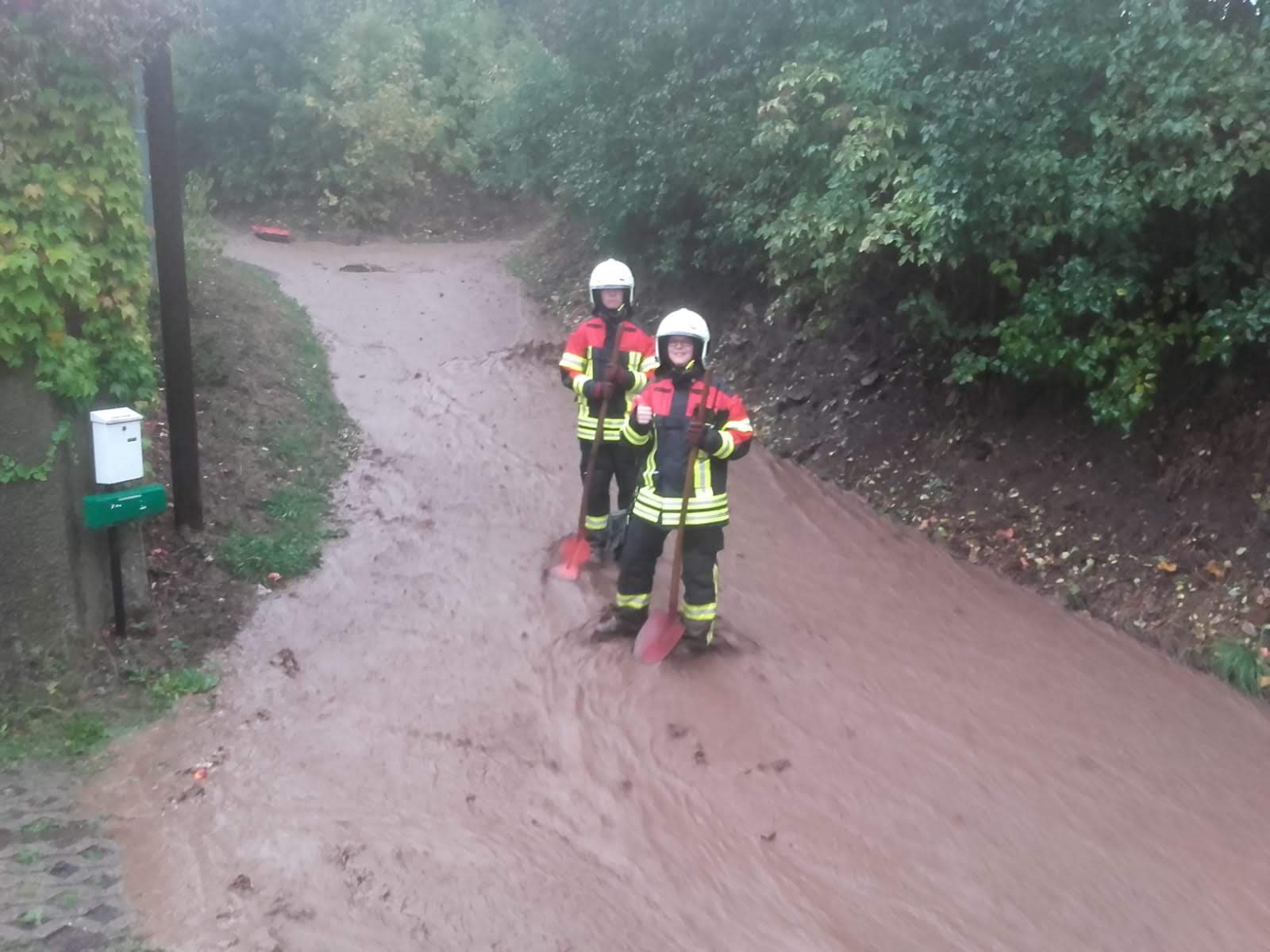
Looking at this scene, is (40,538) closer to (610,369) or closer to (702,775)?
(610,369)

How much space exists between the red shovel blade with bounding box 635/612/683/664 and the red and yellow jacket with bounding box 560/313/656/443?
1.43 meters

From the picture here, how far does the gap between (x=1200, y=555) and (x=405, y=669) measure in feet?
15.3

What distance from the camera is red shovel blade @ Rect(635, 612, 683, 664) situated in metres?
6.18

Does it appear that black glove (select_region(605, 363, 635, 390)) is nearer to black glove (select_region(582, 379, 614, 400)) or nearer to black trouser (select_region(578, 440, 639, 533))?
black glove (select_region(582, 379, 614, 400))

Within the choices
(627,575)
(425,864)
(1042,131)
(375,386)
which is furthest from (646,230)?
(425,864)

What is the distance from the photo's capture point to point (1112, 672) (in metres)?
6.30

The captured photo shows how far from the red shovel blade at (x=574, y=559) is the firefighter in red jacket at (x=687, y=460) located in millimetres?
1094

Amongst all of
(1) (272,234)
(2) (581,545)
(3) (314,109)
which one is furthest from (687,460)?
(3) (314,109)

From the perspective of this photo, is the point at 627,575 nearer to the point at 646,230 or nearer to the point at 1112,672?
the point at 1112,672

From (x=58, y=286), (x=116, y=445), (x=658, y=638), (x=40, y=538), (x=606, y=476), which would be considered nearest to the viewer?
(x=58, y=286)

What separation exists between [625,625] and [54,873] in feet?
10.2

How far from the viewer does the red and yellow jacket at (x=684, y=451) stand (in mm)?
6051

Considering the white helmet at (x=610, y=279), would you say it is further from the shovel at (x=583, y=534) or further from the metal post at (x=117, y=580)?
the metal post at (x=117, y=580)

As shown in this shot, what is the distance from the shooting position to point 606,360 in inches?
284
